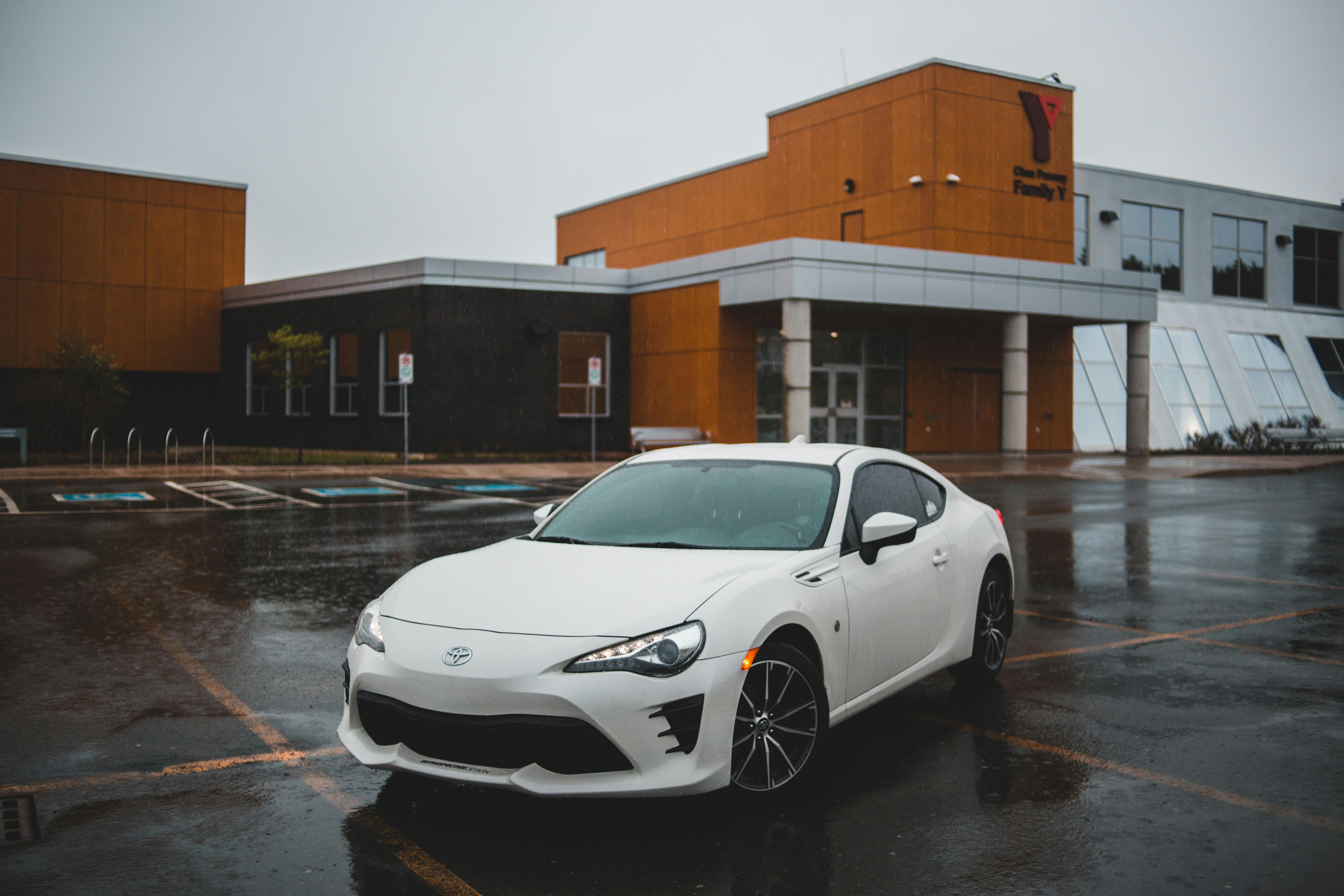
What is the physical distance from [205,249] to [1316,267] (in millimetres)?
46745

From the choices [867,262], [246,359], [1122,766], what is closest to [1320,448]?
[867,262]

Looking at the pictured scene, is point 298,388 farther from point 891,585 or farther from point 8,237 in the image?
point 891,585

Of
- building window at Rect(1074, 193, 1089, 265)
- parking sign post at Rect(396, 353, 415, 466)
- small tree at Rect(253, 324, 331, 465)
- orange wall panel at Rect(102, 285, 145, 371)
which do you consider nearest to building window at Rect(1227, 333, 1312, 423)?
building window at Rect(1074, 193, 1089, 265)

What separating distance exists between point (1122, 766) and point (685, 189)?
136ft

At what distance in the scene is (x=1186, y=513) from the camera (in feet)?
56.7

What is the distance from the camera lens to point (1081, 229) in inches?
1622

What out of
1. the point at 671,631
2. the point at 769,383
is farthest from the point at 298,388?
the point at 671,631

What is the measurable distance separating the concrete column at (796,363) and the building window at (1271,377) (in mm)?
23907

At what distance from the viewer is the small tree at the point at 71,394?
2978cm

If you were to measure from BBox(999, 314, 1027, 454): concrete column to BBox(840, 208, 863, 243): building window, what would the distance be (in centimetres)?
560

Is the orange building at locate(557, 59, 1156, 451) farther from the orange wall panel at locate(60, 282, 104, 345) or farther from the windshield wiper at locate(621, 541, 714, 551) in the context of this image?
the windshield wiper at locate(621, 541, 714, 551)

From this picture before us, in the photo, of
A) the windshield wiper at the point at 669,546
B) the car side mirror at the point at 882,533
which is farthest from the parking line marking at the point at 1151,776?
the windshield wiper at the point at 669,546

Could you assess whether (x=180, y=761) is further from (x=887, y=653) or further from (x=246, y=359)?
(x=246, y=359)

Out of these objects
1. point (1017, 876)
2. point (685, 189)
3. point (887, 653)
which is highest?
point (685, 189)
